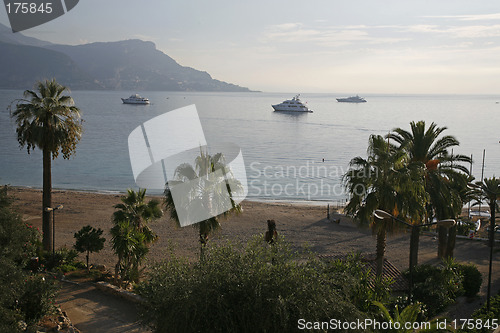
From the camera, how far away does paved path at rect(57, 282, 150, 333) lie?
12.5 meters

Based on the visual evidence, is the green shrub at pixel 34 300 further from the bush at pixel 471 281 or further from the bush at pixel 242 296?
the bush at pixel 471 281

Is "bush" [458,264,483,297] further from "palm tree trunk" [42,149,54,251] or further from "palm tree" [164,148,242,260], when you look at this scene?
"palm tree trunk" [42,149,54,251]

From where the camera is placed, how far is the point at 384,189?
1493 cm

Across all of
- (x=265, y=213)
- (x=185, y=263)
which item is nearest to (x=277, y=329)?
(x=185, y=263)

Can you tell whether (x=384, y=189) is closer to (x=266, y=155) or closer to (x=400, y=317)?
(x=400, y=317)

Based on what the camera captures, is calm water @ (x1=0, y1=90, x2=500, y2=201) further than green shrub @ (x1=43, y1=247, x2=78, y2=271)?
Yes

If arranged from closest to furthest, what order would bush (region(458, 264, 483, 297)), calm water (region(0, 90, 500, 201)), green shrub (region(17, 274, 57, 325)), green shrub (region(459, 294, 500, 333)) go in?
green shrub (region(17, 274, 57, 325))
green shrub (region(459, 294, 500, 333))
bush (region(458, 264, 483, 297))
calm water (region(0, 90, 500, 201))

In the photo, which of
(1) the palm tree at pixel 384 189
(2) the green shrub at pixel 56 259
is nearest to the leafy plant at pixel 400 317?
(1) the palm tree at pixel 384 189

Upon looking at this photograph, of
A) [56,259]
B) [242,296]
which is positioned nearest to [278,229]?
[56,259]

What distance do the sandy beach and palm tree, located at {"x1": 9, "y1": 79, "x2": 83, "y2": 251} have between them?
574cm

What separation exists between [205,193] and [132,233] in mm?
2916

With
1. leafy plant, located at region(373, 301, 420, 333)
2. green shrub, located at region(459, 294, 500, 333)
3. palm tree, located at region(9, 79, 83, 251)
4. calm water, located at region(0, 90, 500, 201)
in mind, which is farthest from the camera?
calm water, located at region(0, 90, 500, 201)

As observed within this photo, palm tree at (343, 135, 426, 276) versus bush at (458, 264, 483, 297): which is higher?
palm tree at (343, 135, 426, 276)

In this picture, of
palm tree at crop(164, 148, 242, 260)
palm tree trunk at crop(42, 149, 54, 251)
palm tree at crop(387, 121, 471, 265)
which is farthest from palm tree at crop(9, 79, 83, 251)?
palm tree at crop(387, 121, 471, 265)
